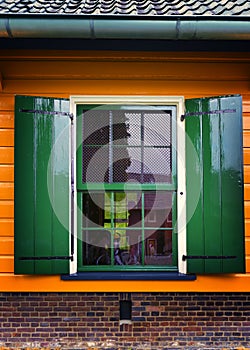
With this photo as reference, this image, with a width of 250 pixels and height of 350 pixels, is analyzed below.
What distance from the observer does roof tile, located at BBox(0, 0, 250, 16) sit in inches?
140

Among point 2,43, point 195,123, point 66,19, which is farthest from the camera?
point 195,123

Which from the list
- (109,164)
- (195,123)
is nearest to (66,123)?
(109,164)

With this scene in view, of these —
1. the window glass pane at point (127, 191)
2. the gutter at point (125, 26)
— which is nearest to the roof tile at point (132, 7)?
the gutter at point (125, 26)

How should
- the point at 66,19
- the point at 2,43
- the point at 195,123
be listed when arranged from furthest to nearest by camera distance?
the point at 195,123
the point at 2,43
the point at 66,19

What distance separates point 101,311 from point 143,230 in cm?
93

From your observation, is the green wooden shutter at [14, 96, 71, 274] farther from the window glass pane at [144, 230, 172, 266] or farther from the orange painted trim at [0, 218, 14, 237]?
the window glass pane at [144, 230, 172, 266]

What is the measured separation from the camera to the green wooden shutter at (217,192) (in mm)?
4102

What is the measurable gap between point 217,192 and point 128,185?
913mm

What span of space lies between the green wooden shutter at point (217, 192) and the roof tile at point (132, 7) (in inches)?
33.6

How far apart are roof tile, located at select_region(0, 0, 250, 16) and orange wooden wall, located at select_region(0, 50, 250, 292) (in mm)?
551

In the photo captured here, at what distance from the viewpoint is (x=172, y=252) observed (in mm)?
4371

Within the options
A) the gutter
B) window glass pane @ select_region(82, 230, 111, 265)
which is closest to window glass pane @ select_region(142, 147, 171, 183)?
window glass pane @ select_region(82, 230, 111, 265)

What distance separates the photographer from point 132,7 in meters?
3.64

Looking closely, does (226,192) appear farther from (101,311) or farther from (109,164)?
(101,311)
